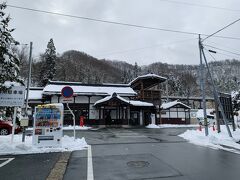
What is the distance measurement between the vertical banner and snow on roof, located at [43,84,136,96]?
18.3m

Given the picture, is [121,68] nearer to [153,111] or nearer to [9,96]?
[153,111]

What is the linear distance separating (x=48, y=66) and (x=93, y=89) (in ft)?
72.5

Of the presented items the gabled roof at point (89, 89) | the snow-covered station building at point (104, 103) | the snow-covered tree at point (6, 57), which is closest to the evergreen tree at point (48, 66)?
the snow-covered station building at point (104, 103)

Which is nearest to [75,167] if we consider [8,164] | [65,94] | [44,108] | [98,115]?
[8,164]

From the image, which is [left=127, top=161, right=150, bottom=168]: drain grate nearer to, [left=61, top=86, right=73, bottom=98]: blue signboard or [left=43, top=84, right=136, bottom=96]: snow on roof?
[left=61, top=86, right=73, bottom=98]: blue signboard

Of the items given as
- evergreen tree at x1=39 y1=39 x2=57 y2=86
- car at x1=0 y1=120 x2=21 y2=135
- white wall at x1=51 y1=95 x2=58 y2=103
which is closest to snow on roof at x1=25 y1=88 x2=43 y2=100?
white wall at x1=51 y1=95 x2=58 y2=103

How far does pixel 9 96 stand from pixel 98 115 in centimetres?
1976

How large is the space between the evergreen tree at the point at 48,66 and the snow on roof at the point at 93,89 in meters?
18.0

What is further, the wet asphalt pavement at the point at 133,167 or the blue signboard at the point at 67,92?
the blue signboard at the point at 67,92

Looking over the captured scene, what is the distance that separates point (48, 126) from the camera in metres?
9.60

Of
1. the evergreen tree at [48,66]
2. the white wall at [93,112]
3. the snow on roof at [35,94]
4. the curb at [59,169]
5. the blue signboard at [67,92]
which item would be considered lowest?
the curb at [59,169]

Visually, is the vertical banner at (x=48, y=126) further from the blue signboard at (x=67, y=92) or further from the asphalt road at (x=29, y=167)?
the asphalt road at (x=29, y=167)

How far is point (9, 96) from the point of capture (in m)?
9.47

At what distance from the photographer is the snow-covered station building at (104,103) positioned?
1074 inches
